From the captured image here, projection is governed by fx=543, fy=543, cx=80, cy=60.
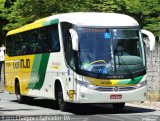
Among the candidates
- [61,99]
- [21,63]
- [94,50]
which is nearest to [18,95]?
[21,63]

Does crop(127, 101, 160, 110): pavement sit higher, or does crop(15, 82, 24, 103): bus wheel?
crop(127, 101, 160, 110): pavement

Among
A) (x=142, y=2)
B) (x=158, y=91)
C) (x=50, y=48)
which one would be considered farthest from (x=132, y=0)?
(x=50, y=48)

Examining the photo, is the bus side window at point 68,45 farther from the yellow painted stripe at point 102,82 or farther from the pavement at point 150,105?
the pavement at point 150,105

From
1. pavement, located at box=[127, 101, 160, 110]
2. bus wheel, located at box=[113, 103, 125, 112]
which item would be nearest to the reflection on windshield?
bus wheel, located at box=[113, 103, 125, 112]

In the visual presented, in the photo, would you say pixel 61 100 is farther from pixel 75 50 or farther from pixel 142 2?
pixel 142 2

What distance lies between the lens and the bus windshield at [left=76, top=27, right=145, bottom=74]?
16.6 metres

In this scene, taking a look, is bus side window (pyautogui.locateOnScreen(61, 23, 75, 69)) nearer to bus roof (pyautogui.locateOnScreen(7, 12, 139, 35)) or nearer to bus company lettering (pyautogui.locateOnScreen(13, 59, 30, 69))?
bus roof (pyautogui.locateOnScreen(7, 12, 139, 35))

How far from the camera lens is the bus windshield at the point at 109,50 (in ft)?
54.4

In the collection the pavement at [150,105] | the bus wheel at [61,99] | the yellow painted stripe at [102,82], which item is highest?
the yellow painted stripe at [102,82]

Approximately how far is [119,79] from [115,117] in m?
1.41

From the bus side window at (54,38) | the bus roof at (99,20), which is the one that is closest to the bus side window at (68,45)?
the bus roof at (99,20)

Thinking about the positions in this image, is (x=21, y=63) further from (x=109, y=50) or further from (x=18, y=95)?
(x=109, y=50)

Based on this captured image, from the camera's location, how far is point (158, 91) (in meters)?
23.4

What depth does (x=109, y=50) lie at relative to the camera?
55.2 ft
